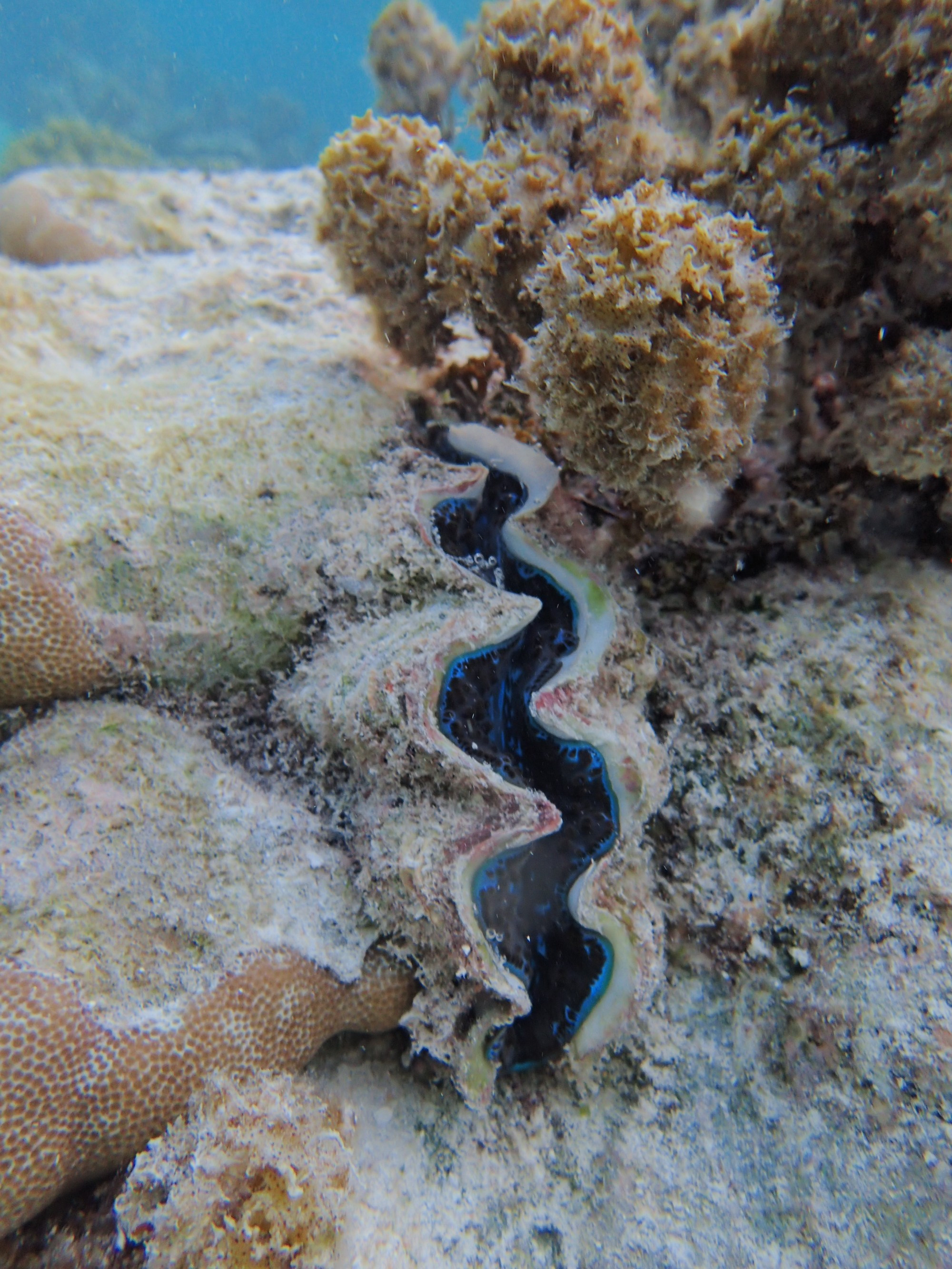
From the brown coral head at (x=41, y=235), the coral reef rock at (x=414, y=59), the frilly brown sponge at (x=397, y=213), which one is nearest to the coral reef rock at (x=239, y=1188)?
the frilly brown sponge at (x=397, y=213)

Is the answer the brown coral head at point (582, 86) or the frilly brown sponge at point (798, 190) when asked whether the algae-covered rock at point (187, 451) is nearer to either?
the brown coral head at point (582, 86)

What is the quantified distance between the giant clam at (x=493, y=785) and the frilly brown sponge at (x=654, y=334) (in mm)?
526

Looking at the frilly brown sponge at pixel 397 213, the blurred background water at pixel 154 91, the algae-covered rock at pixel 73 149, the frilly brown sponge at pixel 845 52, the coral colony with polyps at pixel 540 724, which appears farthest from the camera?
the blurred background water at pixel 154 91

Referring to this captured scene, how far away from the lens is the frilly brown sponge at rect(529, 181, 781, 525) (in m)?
1.55

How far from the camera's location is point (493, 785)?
6.14 ft

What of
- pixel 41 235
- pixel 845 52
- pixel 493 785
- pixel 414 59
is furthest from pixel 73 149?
pixel 493 785

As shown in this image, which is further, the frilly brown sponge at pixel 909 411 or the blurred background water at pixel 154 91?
the blurred background water at pixel 154 91

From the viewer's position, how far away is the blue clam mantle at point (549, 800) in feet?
6.55

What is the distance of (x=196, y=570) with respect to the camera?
2.24 meters

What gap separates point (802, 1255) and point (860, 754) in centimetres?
129

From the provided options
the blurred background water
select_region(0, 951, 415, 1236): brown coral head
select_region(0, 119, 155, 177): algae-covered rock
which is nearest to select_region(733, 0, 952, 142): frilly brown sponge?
select_region(0, 951, 415, 1236): brown coral head

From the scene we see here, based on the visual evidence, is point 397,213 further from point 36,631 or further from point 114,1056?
point 114,1056

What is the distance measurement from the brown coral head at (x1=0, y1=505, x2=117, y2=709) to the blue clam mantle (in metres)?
1.19

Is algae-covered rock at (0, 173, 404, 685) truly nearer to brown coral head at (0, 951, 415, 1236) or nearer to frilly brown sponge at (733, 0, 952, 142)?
brown coral head at (0, 951, 415, 1236)
